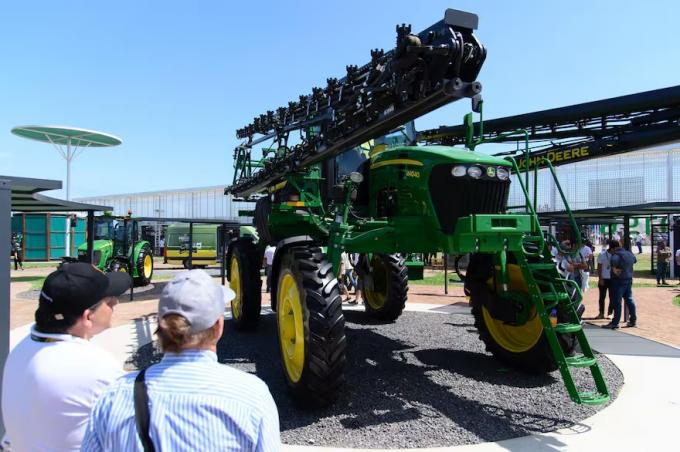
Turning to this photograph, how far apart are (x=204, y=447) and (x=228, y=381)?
0.17 metres

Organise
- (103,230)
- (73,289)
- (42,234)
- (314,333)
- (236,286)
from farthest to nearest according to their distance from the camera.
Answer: (42,234) → (103,230) → (236,286) → (314,333) → (73,289)

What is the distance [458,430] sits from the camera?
3.98 m

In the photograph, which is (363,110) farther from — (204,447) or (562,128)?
(562,128)

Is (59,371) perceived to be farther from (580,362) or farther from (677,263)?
(677,263)

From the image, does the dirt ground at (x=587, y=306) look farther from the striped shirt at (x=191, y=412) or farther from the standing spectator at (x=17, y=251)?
the striped shirt at (x=191, y=412)

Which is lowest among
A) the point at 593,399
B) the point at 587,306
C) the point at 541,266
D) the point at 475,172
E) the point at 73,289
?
the point at 587,306

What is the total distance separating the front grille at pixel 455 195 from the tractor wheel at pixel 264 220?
2.90m

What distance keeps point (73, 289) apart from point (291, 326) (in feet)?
10.6

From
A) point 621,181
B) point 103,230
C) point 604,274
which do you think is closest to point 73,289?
point 604,274

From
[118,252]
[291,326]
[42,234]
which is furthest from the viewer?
[42,234]

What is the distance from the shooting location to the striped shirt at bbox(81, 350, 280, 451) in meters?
1.29

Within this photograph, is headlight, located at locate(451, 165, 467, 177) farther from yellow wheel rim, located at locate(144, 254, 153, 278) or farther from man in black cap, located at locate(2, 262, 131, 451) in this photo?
yellow wheel rim, located at locate(144, 254, 153, 278)

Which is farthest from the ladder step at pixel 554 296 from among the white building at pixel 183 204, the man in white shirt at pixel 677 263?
the white building at pixel 183 204

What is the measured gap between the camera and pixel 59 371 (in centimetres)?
171
